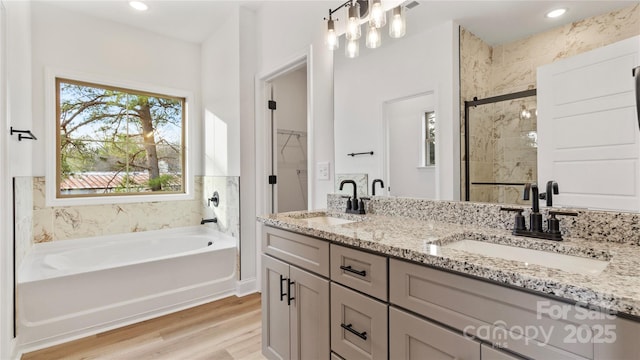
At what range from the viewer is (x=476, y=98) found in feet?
4.60

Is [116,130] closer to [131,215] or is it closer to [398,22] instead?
[131,215]

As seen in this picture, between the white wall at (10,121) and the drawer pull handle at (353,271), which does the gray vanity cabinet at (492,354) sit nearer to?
the drawer pull handle at (353,271)

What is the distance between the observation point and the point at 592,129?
1.08 m

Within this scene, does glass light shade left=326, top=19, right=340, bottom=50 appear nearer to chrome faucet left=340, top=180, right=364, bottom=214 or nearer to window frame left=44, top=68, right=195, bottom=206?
chrome faucet left=340, top=180, right=364, bottom=214

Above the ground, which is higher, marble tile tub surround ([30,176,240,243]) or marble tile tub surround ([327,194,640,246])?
marble tile tub surround ([327,194,640,246])

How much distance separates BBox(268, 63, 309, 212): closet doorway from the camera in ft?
13.0

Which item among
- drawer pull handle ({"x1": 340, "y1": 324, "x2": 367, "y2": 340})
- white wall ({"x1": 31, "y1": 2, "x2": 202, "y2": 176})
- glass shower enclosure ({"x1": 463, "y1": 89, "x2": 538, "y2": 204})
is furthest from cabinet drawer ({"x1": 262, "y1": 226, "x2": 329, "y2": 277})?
white wall ({"x1": 31, "y1": 2, "x2": 202, "y2": 176})

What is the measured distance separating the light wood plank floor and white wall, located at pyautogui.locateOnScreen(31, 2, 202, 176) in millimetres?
1728

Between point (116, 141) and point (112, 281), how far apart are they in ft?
5.45

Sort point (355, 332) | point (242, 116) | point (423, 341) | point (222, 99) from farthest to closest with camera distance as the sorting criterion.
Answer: point (222, 99)
point (242, 116)
point (355, 332)
point (423, 341)

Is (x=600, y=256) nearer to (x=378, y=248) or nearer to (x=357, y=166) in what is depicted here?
(x=378, y=248)

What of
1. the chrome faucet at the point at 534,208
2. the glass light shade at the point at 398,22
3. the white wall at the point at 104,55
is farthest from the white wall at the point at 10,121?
the chrome faucet at the point at 534,208

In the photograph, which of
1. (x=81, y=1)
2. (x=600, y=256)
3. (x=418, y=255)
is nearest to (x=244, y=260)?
(x=418, y=255)

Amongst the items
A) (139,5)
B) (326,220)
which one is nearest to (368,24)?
(326,220)
